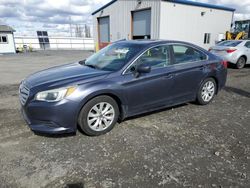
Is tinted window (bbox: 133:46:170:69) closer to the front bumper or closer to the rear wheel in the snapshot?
the front bumper

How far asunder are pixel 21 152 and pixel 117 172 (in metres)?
1.53

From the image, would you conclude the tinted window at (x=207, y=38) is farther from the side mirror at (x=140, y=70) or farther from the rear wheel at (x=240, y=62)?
the side mirror at (x=140, y=70)


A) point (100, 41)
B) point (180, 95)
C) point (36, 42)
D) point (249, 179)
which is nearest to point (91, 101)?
point (180, 95)

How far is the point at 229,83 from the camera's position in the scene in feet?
24.8

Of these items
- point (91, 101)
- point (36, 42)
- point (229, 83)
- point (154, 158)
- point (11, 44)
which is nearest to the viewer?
point (154, 158)

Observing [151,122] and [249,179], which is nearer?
[249,179]

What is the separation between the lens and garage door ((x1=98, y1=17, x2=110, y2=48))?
22.8 meters

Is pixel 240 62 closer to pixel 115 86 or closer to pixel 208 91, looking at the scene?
pixel 208 91

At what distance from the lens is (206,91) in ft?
16.6

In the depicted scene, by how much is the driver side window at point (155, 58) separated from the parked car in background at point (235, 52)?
727cm

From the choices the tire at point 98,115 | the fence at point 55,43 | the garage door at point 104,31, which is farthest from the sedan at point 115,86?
the fence at point 55,43

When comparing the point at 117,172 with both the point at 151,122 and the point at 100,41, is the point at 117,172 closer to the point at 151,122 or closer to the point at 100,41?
the point at 151,122

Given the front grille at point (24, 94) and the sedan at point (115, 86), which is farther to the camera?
the front grille at point (24, 94)

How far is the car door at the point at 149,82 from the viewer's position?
12.2 ft
